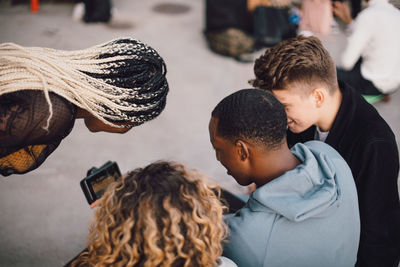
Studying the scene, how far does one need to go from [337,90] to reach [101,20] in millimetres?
4811

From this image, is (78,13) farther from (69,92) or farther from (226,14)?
(69,92)

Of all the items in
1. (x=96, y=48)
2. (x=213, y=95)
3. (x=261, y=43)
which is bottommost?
(x=213, y=95)

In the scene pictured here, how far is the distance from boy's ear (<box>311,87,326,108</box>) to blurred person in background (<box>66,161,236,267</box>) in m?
0.93

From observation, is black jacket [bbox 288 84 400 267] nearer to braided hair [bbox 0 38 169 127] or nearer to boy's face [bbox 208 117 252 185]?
boy's face [bbox 208 117 252 185]

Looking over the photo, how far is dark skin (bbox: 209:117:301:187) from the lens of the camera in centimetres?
149

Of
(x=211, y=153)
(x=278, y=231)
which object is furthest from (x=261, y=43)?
(x=278, y=231)

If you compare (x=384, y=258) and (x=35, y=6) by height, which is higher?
(x=35, y=6)

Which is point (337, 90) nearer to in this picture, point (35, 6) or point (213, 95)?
point (213, 95)

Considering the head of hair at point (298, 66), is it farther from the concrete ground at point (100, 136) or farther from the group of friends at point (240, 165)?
the concrete ground at point (100, 136)

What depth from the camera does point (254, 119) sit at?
1460 millimetres

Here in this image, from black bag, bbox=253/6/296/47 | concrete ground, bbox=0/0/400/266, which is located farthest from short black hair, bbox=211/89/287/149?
black bag, bbox=253/6/296/47

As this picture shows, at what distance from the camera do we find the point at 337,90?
197cm

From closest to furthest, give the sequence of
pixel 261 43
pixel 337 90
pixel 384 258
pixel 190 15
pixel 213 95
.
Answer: pixel 384 258 → pixel 337 90 → pixel 213 95 → pixel 261 43 → pixel 190 15

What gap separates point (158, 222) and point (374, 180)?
1.13 meters
